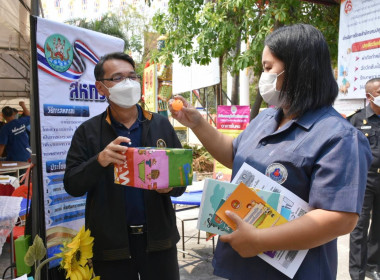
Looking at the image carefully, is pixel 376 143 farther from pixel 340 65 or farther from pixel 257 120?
pixel 257 120

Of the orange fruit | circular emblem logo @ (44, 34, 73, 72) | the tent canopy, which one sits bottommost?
the orange fruit

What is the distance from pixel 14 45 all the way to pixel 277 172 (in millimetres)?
5925

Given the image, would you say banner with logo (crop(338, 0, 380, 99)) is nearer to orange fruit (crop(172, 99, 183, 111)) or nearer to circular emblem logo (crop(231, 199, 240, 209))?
orange fruit (crop(172, 99, 183, 111))

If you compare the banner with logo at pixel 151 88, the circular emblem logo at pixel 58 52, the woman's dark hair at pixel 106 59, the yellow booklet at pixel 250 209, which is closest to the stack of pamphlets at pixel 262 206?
the yellow booklet at pixel 250 209

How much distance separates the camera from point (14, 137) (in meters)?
6.54

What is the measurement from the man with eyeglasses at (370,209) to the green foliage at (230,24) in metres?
1.83

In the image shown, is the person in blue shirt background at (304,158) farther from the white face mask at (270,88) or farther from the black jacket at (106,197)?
the black jacket at (106,197)

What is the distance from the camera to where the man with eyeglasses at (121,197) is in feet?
5.84

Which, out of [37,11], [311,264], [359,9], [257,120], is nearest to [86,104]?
[37,11]

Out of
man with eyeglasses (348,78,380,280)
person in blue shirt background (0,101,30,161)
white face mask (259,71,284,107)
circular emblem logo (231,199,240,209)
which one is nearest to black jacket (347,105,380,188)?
man with eyeglasses (348,78,380,280)

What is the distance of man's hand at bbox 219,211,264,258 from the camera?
1197 mm

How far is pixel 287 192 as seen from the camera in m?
1.24

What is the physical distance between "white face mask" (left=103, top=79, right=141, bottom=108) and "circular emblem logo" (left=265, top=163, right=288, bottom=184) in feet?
3.17

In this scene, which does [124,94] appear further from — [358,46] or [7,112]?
[7,112]
